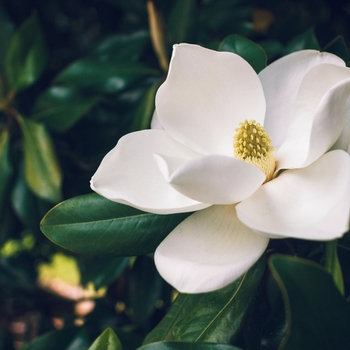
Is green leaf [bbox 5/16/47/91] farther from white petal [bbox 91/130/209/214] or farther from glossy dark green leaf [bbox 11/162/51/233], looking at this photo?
white petal [bbox 91/130/209/214]

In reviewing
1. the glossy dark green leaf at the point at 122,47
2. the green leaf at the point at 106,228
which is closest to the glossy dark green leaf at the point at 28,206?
the glossy dark green leaf at the point at 122,47

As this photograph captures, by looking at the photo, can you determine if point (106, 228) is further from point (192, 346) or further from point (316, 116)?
point (316, 116)

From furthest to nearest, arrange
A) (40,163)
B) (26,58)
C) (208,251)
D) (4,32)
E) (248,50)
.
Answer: (4,32) < (26,58) < (40,163) < (248,50) < (208,251)

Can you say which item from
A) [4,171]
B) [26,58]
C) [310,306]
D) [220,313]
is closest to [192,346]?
[220,313]

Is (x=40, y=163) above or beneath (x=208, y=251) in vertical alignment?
beneath

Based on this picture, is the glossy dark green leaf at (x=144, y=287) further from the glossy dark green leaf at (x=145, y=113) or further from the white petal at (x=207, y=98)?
the white petal at (x=207, y=98)

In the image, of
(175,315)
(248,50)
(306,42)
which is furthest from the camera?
(306,42)

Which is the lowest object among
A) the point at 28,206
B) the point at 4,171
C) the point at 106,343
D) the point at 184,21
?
the point at 28,206

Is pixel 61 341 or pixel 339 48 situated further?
pixel 61 341
